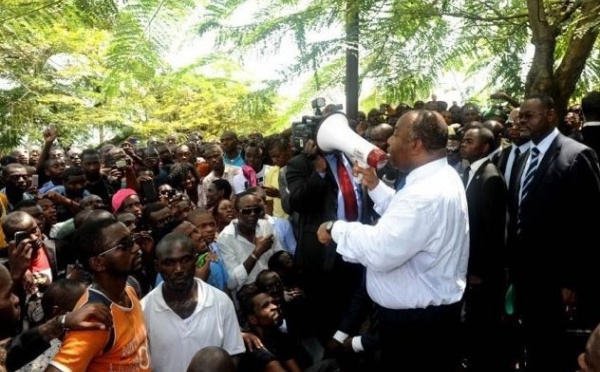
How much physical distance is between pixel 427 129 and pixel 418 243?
22.1 inches

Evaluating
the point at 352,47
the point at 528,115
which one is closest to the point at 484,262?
the point at 528,115

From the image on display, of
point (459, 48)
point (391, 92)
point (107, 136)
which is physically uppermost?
point (459, 48)

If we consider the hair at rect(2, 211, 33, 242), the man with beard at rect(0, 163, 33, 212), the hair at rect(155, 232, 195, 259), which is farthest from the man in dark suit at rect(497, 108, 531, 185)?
the man with beard at rect(0, 163, 33, 212)

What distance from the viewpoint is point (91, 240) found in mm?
2471

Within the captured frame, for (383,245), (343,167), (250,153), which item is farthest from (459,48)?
(250,153)

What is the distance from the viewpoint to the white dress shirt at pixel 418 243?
252 centimetres

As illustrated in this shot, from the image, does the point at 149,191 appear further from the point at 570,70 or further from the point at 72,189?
the point at 570,70

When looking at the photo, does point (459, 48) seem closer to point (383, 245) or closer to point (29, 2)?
point (383, 245)

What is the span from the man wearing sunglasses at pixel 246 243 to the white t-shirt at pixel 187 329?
3.15 ft

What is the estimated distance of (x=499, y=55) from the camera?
3.37m

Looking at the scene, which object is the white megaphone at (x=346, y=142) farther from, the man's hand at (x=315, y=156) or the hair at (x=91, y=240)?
the hair at (x=91, y=240)

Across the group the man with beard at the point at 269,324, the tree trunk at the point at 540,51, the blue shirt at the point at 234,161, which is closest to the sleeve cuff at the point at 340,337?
the man with beard at the point at 269,324

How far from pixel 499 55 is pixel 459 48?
78 cm

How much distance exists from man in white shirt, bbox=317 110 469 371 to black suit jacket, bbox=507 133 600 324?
3.11 feet
